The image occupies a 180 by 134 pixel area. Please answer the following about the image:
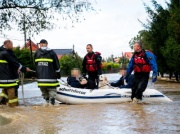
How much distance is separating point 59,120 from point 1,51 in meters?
4.05

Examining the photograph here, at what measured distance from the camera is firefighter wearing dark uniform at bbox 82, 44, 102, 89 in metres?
12.1

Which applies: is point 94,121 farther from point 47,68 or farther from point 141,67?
point 141,67

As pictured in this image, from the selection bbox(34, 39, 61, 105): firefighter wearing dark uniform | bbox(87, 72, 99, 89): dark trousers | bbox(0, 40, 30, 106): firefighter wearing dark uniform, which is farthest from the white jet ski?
bbox(0, 40, 30, 106): firefighter wearing dark uniform

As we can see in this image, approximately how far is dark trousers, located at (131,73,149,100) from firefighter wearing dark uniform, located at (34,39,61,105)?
2.08 meters

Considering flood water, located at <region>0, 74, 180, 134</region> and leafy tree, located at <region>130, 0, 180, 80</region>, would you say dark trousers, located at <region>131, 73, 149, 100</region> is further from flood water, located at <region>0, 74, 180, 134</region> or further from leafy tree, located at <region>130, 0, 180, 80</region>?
leafy tree, located at <region>130, 0, 180, 80</region>

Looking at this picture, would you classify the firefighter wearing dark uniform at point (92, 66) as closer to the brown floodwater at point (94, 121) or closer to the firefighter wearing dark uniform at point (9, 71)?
the firefighter wearing dark uniform at point (9, 71)

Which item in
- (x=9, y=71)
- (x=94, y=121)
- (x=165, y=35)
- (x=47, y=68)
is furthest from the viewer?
(x=165, y=35)

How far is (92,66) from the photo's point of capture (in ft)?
40.1

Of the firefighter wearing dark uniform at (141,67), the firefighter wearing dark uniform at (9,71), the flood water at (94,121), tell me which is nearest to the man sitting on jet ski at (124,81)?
the firefighter wearing dark uniform at (141,67)

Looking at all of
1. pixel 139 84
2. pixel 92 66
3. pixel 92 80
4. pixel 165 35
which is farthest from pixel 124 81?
pixel 165 35

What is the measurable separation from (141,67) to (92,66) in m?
1.87

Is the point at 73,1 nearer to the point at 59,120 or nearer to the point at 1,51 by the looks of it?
the point at 1,51

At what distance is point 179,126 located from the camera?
6738mm

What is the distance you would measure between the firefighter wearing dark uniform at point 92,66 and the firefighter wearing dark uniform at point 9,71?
2072 mm
